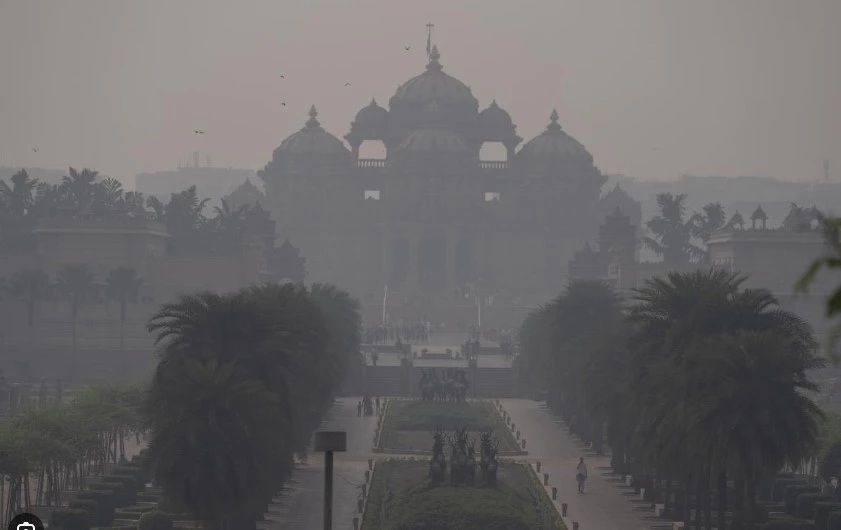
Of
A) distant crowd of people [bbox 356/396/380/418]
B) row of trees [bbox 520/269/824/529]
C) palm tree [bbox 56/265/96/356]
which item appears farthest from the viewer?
palm tree [bbox 56/265/96/356]

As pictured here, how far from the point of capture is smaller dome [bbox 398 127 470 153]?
154m

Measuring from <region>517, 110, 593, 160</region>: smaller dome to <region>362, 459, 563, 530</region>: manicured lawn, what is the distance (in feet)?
366

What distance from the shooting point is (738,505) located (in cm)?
4003

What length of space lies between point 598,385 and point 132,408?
43.0 feet

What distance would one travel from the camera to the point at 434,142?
15450 cm

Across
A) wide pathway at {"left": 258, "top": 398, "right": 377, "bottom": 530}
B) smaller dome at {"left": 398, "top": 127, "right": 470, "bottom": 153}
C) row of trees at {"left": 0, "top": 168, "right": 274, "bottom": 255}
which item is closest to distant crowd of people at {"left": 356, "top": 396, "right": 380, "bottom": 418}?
wide pathway at {"left": 258, "top": 398, "right": 377, "bottom": 530}

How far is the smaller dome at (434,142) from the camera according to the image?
154 m

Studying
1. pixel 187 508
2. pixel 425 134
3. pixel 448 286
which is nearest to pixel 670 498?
pixel 187 508

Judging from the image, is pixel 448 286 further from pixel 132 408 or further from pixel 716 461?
pixel 716 461

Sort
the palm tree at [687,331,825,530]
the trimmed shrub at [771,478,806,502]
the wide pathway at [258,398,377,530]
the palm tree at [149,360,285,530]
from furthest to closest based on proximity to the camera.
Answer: the trimmed shrub at [771,478,806,502] < the wide pathway at [258,398,377,530] < the palm tree at [149,360,285,530] < the palm tree at [687,331,825,530]

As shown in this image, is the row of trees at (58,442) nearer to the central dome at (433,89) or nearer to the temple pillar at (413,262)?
the temple pillar at (413,262)

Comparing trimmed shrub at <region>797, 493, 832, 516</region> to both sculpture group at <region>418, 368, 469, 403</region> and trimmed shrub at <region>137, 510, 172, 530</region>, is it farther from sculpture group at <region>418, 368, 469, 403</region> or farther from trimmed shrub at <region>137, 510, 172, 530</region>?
sculpture group at <region>418, 368, 469, 403</region>

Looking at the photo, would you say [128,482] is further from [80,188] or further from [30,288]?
[80,188]

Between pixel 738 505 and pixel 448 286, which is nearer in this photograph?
pixel 738 505
